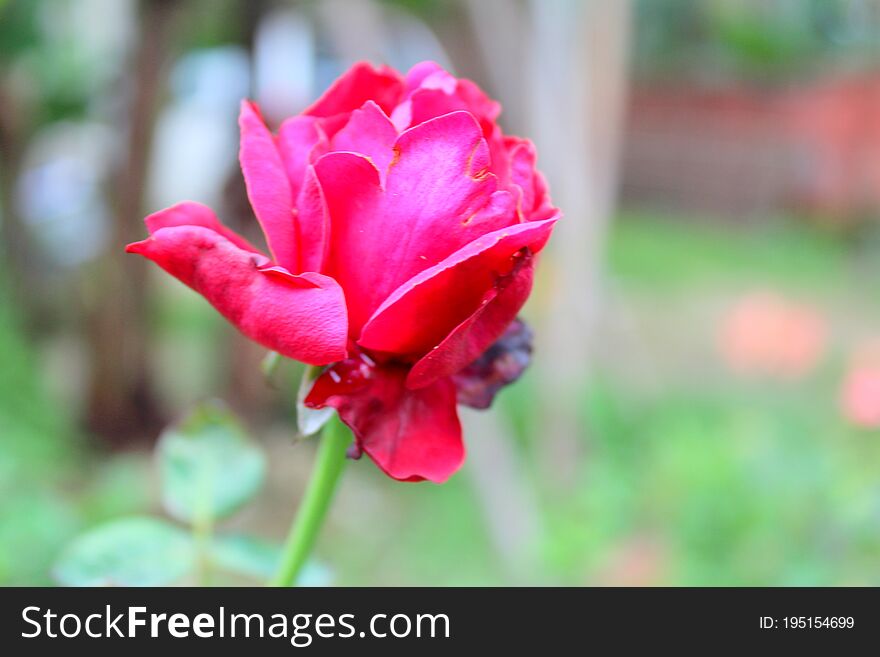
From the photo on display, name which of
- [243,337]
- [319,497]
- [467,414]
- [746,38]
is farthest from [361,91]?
[746,38]

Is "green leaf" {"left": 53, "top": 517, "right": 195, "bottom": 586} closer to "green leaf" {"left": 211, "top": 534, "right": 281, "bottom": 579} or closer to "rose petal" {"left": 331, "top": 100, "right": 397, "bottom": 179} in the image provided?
"green leaf" {"left": 211, "top": 534, "right": 281, "bottom": 579}

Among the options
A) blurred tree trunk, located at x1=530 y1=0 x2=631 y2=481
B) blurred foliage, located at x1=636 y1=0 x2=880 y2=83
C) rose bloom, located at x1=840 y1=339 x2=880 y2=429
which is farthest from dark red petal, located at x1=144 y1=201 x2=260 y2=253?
blurred foliage, located at x1=636 y1=0 x2=880 y2=83

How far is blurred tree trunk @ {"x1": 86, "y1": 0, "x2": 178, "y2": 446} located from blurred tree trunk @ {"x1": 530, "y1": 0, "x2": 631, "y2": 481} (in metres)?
0.82

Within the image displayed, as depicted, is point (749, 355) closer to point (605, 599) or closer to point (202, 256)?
point (605, 599)

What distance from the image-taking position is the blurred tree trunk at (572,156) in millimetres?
1558

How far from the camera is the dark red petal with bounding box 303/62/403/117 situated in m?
0.33

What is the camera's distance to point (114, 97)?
202 cm

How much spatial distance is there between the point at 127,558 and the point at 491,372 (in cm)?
18

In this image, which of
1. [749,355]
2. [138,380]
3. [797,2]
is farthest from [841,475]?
[797,2]

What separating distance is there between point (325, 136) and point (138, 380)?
76.5 inches

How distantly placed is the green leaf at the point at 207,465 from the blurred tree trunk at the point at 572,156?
122 cm

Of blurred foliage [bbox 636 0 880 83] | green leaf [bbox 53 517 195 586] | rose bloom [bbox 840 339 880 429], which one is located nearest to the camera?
green leaf [bbox 53 517 195 586]

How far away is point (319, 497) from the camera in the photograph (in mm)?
315

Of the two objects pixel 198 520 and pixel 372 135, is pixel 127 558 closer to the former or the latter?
pixel 198 520
